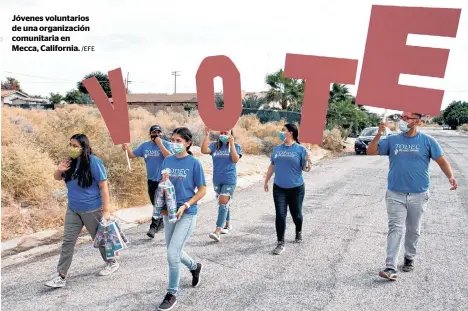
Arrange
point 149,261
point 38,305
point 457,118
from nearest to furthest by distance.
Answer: point 38,305 < point 149,261 < point 457,118

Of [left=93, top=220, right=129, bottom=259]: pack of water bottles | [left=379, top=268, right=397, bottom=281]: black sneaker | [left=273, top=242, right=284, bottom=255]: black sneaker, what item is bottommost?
[left=273, top=242, right=284, bottom=255]: black sneaker

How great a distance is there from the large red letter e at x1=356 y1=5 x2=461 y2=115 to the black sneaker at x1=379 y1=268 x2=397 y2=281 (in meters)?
1.85

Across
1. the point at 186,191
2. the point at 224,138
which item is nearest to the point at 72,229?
the point at 186,191

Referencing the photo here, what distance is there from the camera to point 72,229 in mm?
4719

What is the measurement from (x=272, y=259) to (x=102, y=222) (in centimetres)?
226

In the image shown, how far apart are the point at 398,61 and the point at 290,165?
2018 mm

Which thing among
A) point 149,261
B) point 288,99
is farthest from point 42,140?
point 288,99

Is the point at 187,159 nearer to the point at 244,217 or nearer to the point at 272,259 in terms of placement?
the point at 272,259

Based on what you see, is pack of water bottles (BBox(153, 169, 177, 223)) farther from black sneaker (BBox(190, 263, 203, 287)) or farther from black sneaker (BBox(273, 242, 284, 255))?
black sneaker (BBox(273, 242, 284, 255))

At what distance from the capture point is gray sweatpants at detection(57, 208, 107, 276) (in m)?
4.66

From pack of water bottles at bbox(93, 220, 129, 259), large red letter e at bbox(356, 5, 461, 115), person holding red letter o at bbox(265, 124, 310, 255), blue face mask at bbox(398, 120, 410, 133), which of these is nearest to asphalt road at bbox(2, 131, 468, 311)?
pack of water bottles at bbox(93, 220, 129, 259)

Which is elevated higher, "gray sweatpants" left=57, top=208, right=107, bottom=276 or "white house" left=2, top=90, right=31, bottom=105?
"gray sweatpants" left=57, top=208, right=107, bottom=276

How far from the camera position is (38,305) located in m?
4.17

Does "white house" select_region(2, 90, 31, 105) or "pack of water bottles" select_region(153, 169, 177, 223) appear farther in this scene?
"white house" select_region(2, 90, 31, 105)
